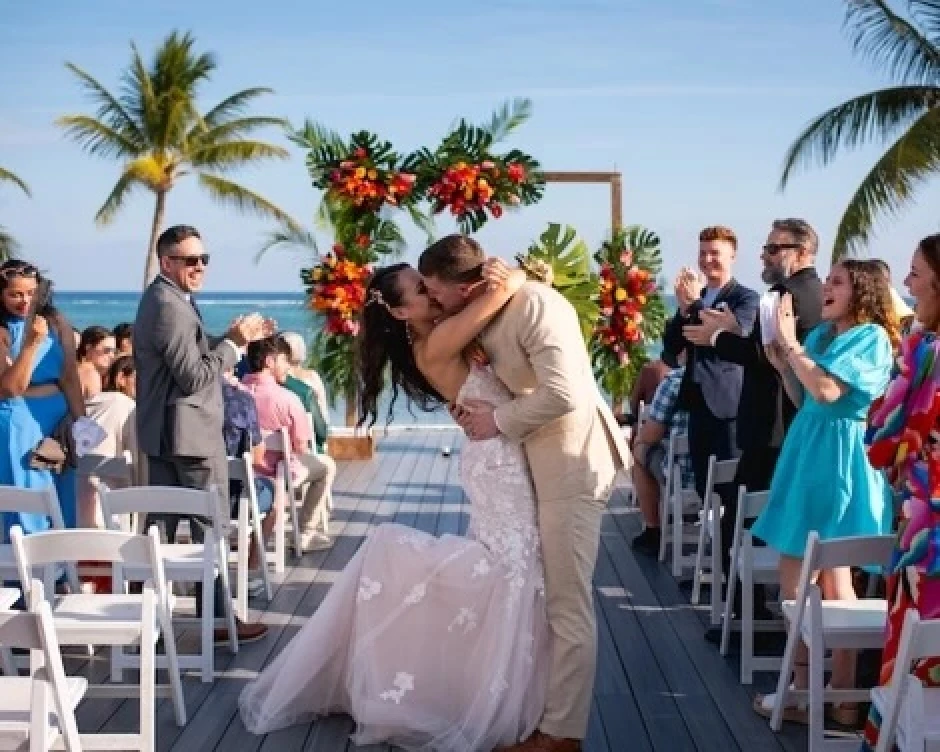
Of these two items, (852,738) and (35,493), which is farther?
(35,493)

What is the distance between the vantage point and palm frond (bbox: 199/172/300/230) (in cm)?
3234

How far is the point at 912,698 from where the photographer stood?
3359mm

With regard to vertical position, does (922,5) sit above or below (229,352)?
above

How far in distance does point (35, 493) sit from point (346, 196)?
17.2ft

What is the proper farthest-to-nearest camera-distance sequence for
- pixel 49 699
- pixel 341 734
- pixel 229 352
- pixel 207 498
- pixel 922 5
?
1. pixel 922 5
2. pixel 229 352
3. pixel 207 498
4. pixel 341 734
5. pixel 49 699

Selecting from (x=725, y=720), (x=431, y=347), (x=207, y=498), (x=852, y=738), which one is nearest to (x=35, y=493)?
(x=207, y=498)

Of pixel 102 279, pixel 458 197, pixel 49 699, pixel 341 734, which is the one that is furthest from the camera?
pixel 102 279

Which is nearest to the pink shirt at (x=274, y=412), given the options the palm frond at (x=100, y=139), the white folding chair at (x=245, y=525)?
the white folding chair at (x=245, y=525)

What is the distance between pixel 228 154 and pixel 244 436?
26.0 metres

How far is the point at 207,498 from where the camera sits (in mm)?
5453

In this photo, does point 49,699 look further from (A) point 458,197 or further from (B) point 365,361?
(A) point 458,197

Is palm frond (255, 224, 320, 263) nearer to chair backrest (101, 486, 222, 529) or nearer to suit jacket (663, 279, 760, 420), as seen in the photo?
suit jacket (663, 279, 760, 420)

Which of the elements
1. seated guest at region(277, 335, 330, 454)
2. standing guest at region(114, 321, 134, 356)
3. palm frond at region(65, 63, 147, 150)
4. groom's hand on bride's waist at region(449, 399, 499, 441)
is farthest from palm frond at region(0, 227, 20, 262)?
groom's hand on bride's waist at region(449, 399, 499, 441)

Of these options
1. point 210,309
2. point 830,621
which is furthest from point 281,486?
point 210,309
